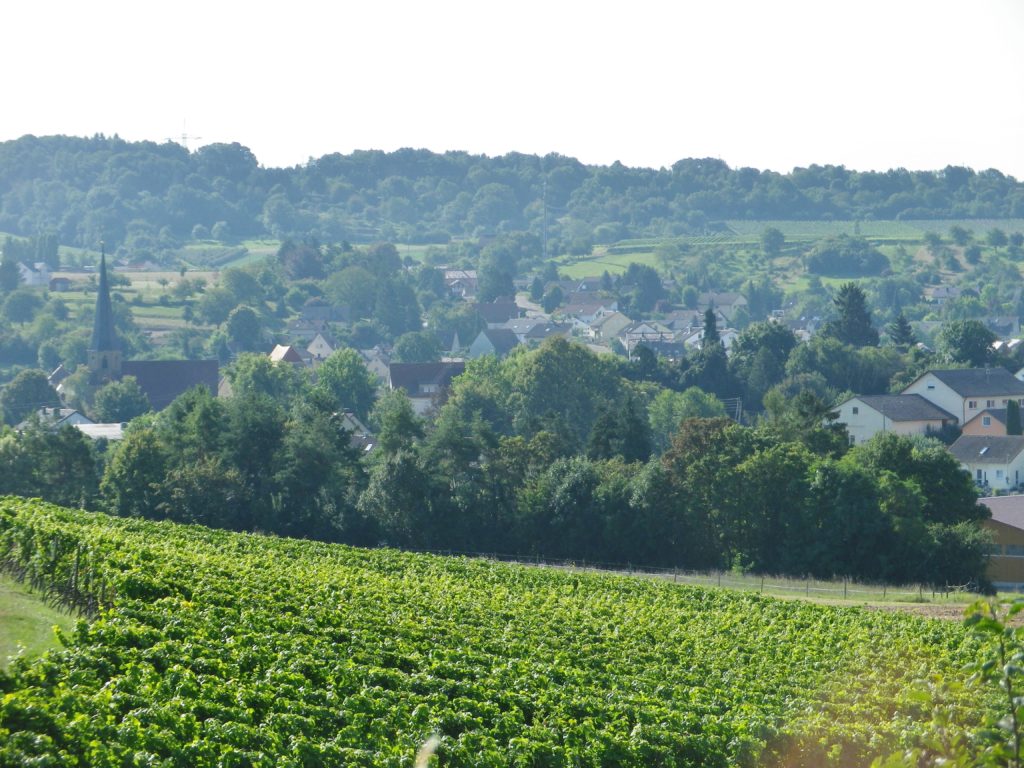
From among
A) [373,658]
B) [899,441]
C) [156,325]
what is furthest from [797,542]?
[156,325]

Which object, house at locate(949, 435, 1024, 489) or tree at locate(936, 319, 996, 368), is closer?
house at locate(949, 435, 1024, 489)

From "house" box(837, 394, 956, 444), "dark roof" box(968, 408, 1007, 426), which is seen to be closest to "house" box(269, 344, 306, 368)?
"house" box(837, 394, 956, 444)

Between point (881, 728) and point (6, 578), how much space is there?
57.7 feet

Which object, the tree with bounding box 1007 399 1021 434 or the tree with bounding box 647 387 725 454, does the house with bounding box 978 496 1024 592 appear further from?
the tree with bounding box 647 387 725 454

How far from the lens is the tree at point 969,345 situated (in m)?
105

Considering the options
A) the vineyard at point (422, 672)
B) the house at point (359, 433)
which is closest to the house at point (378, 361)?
the house at point (359, 433)

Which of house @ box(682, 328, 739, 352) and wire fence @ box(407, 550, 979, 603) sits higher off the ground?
house @ box(682, 328, 739, 352)

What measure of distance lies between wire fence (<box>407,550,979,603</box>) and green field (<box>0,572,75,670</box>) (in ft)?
61.7

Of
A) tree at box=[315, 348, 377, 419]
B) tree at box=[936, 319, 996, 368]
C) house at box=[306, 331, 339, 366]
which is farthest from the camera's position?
house at box=[306, 331, 339, 366]

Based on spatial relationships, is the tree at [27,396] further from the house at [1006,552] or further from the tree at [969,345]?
the house at [1006,552]

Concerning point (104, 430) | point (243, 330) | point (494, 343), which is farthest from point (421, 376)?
point (243, 330)

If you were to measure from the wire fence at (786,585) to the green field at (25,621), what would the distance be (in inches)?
740

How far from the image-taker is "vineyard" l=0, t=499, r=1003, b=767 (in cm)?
1709

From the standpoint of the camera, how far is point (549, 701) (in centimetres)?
2044
